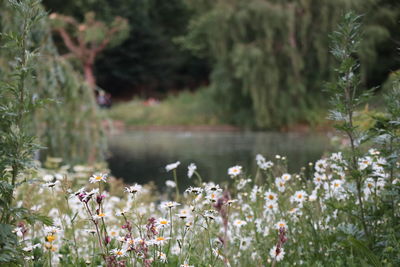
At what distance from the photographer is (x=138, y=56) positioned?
1330 inches

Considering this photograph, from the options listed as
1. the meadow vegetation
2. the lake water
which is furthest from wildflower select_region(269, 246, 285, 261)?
the lake water

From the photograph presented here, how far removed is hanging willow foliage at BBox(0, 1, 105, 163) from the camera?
7.07 m

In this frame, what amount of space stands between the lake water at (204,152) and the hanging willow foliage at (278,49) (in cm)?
119

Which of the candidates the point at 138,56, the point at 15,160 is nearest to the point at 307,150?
the point at 15,160

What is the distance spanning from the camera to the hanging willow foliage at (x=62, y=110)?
23.2 feet

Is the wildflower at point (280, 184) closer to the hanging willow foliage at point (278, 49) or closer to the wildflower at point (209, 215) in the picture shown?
the wildflower at point (209, 215)

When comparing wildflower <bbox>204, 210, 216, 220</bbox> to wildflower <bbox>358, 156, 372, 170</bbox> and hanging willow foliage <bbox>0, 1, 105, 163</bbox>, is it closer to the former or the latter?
wildflower <bbox>358, 156, 372, 170</bbox>

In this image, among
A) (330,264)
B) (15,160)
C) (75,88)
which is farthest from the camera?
(75,88)

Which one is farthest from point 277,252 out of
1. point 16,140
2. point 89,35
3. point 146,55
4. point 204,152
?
point 146,55

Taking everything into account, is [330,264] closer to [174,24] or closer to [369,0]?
[369,0]

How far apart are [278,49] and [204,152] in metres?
6.18

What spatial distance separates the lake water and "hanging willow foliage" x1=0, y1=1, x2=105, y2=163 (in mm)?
1409

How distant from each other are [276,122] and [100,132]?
10255 mm

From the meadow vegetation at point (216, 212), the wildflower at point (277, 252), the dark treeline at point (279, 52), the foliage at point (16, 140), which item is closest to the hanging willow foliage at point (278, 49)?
the dark treeline at point (279, 52)
